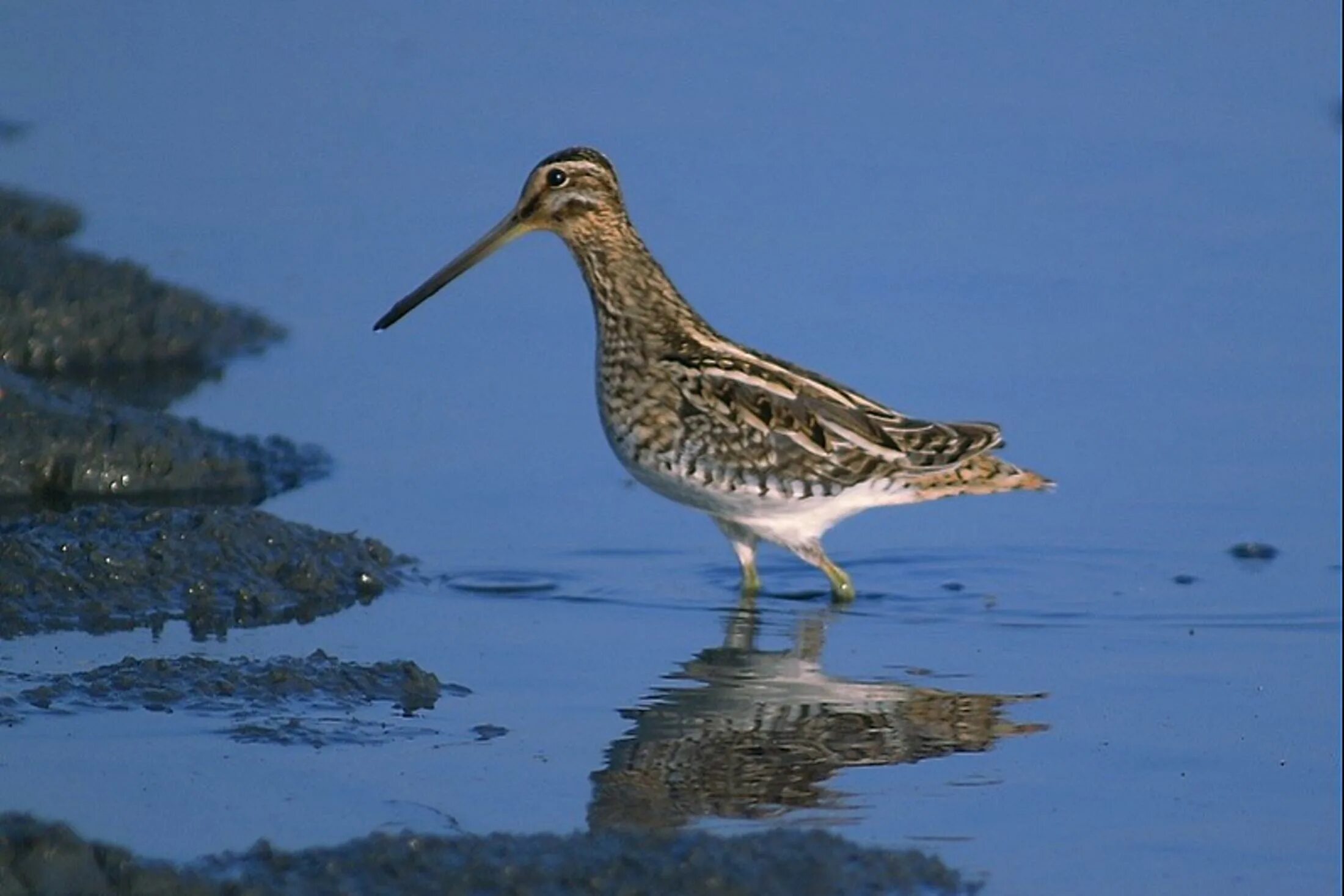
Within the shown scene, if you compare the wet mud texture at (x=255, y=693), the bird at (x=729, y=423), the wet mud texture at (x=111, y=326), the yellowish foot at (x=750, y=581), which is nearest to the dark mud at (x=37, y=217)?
the wet mud texture at (x=111, y=326)

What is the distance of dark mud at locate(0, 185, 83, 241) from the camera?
11.2 metres

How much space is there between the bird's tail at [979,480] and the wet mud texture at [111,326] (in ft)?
9.50

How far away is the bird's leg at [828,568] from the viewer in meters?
8.23

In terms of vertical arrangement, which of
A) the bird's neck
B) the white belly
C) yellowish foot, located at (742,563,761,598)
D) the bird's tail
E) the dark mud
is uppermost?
the dark mud

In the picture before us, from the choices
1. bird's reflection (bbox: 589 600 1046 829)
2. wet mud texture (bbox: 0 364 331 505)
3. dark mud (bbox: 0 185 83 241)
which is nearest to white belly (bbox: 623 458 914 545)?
bird's reflection (bbox: 589 600 1046 829)

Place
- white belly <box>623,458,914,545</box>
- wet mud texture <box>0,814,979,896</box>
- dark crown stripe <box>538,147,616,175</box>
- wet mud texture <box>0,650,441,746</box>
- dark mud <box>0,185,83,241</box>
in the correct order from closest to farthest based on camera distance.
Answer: wet mud texture <box>0,814,979,896</box>, wet mud texture <box>0,650,441,746</box>, white belly <box>623,458,914,545</box>, dark crown stripe <box>538,147,616,175</box>, dark mud <box>0,185,83,241</box>

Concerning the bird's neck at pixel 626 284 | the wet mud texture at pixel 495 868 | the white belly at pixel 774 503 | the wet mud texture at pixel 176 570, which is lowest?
the wet mud texture at pixel 495 868

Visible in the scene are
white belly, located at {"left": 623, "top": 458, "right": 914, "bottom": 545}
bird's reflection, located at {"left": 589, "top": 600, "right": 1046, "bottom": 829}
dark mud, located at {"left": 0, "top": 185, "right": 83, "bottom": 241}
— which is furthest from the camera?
dark mud, located at {"left": 0, "top": 185, "right": 83, "bottom": 241}

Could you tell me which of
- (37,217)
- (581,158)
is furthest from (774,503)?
(37,217)

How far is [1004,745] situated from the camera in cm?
669

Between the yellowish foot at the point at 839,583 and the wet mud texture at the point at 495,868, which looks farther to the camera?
the yellowish foot at the point at 839,583

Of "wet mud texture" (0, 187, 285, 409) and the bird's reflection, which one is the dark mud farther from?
the bird's reflection

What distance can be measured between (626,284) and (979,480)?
1.23 metres

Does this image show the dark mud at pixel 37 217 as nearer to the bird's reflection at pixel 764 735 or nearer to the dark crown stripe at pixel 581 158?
the dark crown stripe at pixel 581 158
